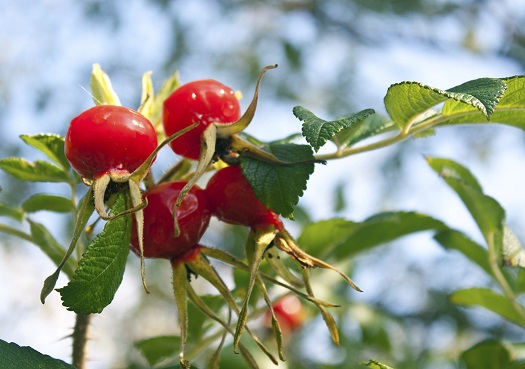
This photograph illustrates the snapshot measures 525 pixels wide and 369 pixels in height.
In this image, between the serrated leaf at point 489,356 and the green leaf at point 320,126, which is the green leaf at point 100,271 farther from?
the serrated leaf at point 489,356

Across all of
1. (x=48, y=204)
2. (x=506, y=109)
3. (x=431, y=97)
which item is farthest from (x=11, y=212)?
(x=506, y=109)

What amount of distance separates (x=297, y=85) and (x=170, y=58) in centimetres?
115

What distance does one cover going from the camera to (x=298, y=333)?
3.55 metres

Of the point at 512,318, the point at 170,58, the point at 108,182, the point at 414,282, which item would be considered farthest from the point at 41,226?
the point at 170,58

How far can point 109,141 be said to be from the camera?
133 centimetres

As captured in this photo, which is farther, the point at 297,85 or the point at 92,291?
the point at 297,85

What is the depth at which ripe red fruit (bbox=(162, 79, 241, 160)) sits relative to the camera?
1.49m

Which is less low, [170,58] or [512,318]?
[170,58]

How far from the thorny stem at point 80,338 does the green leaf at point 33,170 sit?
32cm

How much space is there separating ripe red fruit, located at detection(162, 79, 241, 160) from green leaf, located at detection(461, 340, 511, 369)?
90 centimetres

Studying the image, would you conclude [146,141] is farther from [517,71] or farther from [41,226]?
[517,71]

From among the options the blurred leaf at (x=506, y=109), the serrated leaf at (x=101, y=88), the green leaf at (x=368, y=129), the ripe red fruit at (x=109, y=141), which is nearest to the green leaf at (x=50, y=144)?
the serrated leaf at (x=101, y=88)

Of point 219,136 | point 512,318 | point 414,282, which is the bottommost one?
point 512,318

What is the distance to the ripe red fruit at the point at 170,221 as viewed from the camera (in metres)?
1.40
